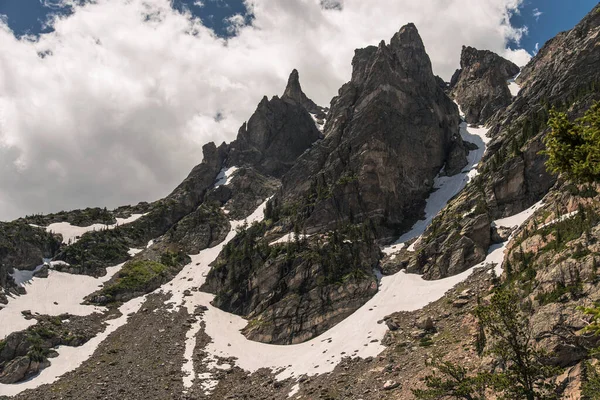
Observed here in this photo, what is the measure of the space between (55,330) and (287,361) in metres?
44.5

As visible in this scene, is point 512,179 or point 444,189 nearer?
point 512,179

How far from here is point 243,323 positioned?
82.2 m

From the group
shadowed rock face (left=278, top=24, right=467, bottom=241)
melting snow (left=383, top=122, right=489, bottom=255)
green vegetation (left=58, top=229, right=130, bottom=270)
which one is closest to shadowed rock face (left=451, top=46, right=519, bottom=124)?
shadowed rock face (left=278, top=24, right=467, bottom=241)

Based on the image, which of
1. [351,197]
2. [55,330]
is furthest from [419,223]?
[55,330]

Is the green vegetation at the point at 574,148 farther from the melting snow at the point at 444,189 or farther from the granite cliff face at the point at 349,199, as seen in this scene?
the melting snow at the point at 444,189

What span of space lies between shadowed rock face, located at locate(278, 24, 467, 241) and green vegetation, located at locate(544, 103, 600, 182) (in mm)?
87591

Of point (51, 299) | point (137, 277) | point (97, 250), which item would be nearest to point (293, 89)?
point (97, 250)

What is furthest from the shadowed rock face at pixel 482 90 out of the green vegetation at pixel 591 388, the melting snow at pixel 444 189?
the green vegetation at pixel 591 388

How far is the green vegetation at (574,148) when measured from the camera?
1427 centimetres

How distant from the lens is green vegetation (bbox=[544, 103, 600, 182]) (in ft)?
46.8

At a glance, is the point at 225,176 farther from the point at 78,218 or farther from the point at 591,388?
the point at 591,388

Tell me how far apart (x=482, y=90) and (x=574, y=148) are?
180m

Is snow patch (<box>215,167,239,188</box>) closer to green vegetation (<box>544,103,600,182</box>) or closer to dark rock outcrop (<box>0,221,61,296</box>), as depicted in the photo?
dark rock outcrop (<box>0,221,61,296</box>)

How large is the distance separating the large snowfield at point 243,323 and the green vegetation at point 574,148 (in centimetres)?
4181
